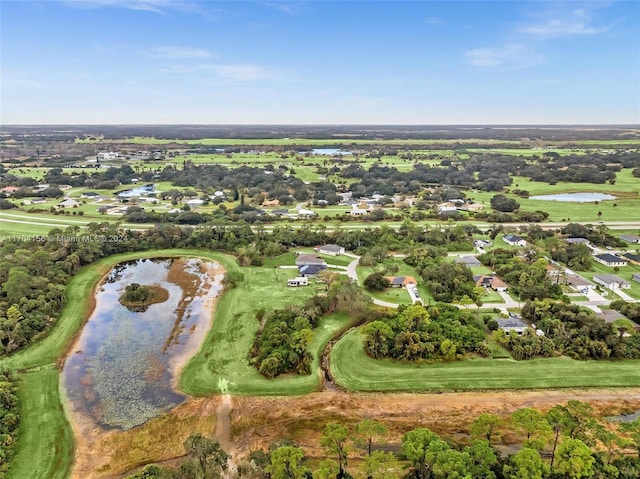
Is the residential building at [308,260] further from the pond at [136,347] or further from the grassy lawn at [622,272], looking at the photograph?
the grassy lawn at [622,272]

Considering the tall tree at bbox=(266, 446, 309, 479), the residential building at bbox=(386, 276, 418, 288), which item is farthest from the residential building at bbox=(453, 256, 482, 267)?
the tall tree at bbox=(266, 446, 309, 479)

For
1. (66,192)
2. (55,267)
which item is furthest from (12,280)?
(66,192)

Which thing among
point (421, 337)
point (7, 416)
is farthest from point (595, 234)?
point (7, 416)

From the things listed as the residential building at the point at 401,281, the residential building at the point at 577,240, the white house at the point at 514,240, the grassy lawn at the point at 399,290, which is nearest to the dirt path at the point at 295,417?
the grassy lawn at the point at 399,290

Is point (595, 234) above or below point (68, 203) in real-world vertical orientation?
above

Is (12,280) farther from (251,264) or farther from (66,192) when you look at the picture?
(66,192)

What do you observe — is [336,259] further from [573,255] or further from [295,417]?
[295,417]

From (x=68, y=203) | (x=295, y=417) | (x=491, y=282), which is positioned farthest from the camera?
(x=68, y=203)


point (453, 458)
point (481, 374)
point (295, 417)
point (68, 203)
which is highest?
point (453, 458)
